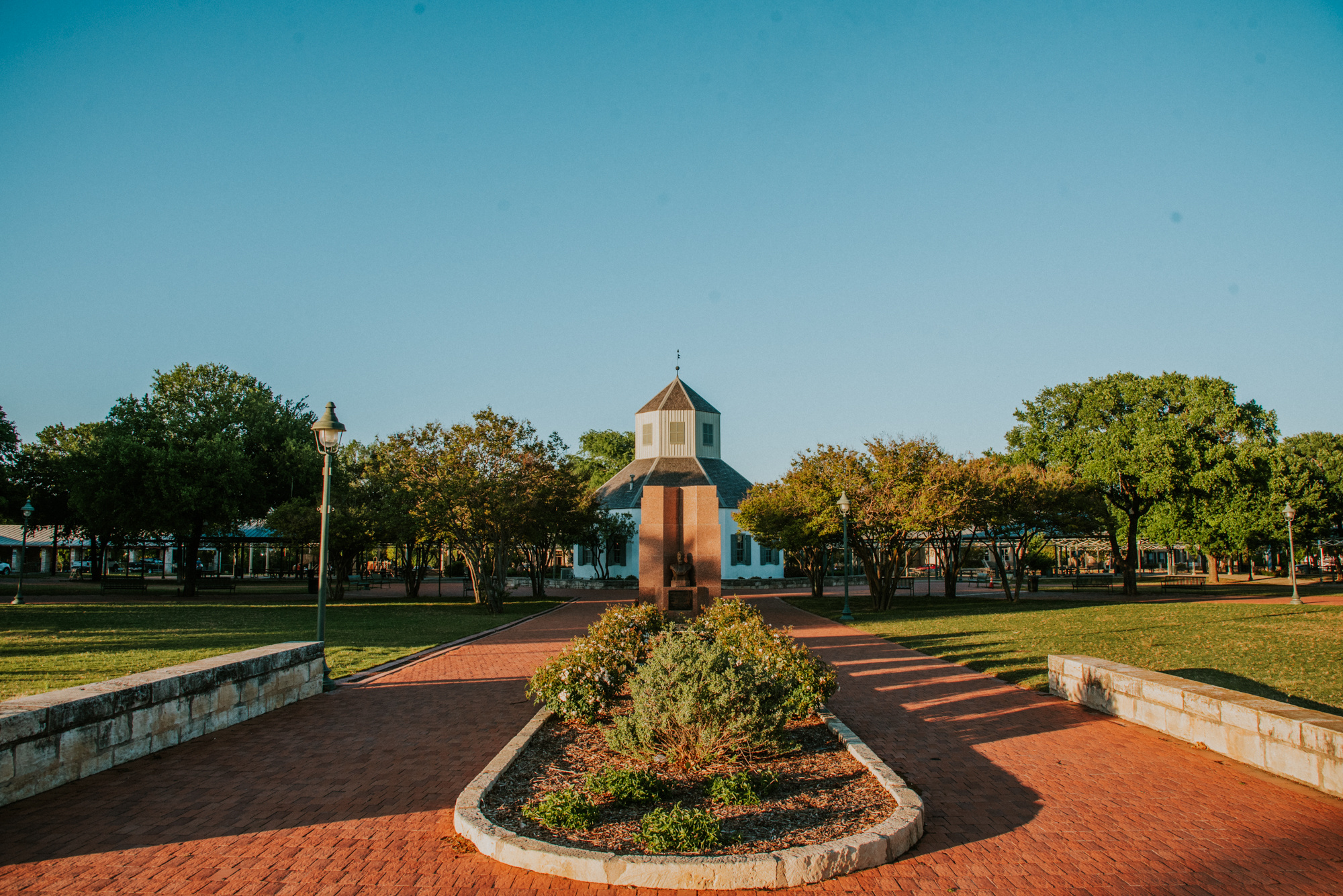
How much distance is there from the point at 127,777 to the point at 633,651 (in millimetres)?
4936

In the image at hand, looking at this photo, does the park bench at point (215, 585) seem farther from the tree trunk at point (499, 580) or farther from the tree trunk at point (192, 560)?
the tree trunk at point (499, 580)

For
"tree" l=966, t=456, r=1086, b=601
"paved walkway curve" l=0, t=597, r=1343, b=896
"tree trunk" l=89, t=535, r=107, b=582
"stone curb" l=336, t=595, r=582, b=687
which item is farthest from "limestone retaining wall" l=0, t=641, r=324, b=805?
"tree trunk" l=89, t=535, r=107, b=582

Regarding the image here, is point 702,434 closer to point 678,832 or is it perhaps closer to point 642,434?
point 642,434

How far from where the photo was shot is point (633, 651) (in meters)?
9.33

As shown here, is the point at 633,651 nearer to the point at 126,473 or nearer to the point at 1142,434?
the point at 126,473

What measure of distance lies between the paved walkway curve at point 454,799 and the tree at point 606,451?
207 feet

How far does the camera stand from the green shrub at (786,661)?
8.00 m

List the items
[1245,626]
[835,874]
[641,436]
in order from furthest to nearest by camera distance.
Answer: [641,436]
[1245,626]
[835,874]

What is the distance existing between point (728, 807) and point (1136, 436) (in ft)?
122

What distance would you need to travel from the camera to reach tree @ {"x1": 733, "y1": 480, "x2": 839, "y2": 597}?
27.7 metres

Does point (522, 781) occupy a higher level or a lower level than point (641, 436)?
lower

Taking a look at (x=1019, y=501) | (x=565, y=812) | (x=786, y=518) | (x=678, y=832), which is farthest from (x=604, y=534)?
(x=678, y=832)

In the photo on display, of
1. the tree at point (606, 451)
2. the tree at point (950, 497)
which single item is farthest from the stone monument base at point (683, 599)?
the tree at point (606, 451)

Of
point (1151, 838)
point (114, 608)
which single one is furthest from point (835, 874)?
point (114, 608)
